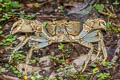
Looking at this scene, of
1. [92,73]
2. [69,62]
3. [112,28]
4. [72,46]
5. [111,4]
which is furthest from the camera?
[111,4]

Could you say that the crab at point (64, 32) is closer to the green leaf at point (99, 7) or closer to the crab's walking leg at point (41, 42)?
the crab's walking leg at point (41, 42)

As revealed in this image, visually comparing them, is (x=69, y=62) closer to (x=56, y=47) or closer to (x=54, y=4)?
(x=56, y=47)

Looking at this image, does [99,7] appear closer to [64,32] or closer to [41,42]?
[64,32]

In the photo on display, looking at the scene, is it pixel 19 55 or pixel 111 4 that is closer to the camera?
pixel 19 55

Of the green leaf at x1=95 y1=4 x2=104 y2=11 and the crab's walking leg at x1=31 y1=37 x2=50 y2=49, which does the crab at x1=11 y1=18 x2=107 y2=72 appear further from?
the green leaf at x1=95 y1=4 x2=104 y2=11

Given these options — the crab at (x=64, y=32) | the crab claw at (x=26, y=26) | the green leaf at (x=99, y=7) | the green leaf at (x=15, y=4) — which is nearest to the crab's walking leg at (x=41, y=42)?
the crab at (x=64, y=32)

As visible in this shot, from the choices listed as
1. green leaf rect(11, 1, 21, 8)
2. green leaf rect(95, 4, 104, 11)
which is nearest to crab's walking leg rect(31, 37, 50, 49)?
green leaf rect(95, 4, 104, 11)

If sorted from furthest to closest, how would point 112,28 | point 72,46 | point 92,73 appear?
point 112,28 → point 72,46 → point 92,73

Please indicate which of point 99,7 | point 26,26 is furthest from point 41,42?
point 99,7

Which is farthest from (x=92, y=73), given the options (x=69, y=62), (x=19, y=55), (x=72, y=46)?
(x=19, y=55)
